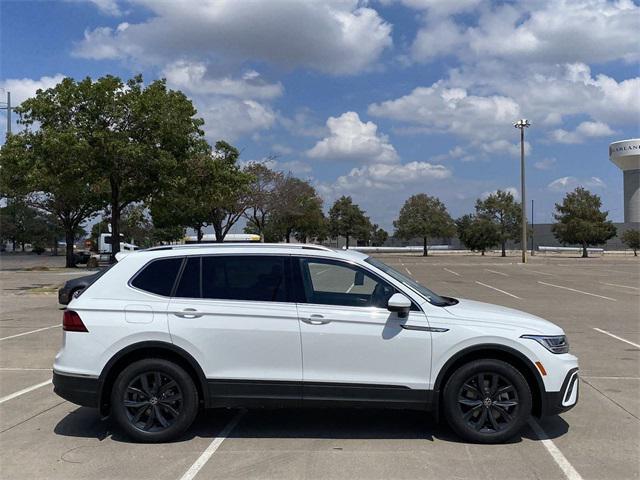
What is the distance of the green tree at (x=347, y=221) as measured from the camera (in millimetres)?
88688

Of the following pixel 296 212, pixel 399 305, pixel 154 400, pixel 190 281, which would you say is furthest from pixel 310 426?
pixel 296 212

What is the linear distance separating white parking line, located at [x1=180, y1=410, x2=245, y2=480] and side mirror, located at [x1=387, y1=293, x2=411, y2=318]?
6.26 feet

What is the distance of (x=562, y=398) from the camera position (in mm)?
5207

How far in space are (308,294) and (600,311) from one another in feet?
40.2

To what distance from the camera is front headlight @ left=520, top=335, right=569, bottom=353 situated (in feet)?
17.1

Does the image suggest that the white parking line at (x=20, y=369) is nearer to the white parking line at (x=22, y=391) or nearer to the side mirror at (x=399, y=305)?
the white parking line at (x=22, y=391)

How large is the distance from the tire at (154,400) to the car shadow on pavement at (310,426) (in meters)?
0.23

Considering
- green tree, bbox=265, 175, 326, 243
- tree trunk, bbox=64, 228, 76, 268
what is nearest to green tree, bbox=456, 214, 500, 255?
green tree, bbox=265, 175, 326, 243

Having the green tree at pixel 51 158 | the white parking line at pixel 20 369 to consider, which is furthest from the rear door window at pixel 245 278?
the green tree at pixel 51 158

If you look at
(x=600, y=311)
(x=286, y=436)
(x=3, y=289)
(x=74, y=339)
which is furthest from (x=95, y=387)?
(x=3, y=289)

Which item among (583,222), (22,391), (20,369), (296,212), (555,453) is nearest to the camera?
(555,453)

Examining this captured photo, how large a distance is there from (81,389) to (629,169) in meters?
123

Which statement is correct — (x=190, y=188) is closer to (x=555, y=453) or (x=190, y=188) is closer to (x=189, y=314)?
(x=189, y=314)

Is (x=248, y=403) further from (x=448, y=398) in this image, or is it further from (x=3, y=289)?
(x=3, y=289)
